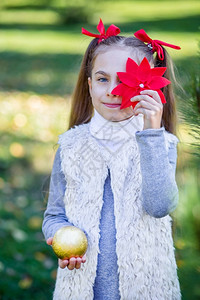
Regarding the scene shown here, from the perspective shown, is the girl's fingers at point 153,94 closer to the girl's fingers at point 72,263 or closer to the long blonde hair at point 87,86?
the long blonde hair at point 87,86

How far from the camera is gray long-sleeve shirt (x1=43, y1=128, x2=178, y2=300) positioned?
1.66 metres

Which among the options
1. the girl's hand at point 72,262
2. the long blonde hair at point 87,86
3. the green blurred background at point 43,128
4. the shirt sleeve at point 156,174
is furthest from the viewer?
the long blonde hair at point 87,86

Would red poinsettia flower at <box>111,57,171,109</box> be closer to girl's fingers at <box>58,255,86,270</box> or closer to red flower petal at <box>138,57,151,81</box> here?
red flower petal at <box>138,57,151,81</box>

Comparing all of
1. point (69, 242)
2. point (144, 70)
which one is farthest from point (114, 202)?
point (144, 70)

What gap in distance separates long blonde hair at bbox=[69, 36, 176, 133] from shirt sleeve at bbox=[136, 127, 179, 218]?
0.40m

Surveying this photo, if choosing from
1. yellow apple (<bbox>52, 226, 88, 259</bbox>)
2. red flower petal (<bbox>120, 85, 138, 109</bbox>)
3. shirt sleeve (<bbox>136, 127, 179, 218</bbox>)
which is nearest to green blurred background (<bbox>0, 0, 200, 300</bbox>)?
shirt sleeve (<bbox>136, 127, 179, 218</bbox>)

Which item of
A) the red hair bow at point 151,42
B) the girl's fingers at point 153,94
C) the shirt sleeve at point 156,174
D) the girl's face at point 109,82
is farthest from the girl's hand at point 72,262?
the red hair bow at point 151,42

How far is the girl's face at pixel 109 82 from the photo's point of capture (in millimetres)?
1762

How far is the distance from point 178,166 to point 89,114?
62 cm

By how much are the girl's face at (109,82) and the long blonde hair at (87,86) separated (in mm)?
64

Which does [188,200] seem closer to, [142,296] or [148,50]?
[142,296]

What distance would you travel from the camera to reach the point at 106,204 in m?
1.86

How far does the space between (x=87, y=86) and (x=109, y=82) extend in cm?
39

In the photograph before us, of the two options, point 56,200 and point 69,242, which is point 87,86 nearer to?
point 56,200
